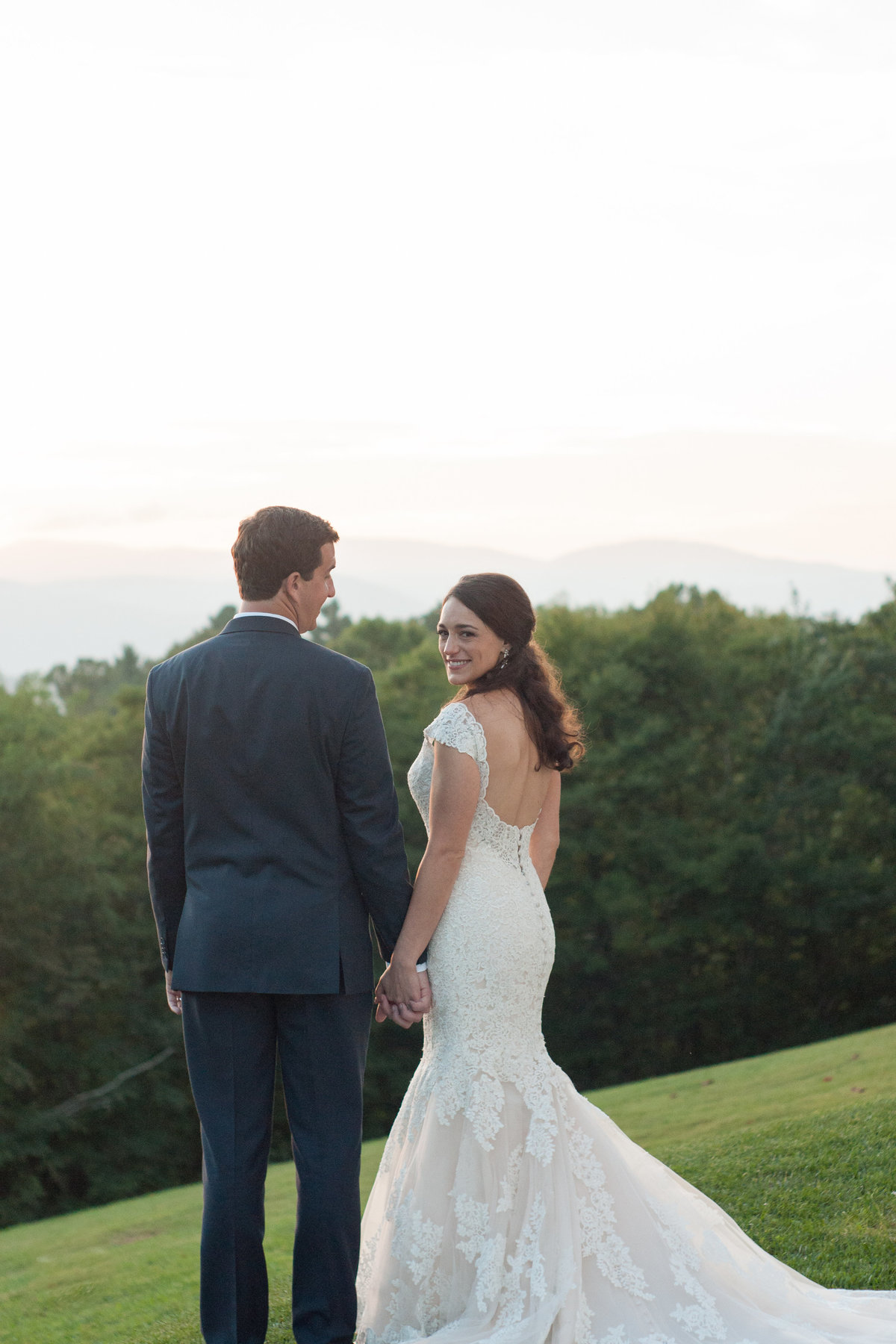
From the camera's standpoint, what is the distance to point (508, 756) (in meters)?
4.35

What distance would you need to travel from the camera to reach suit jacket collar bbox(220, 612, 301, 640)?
3.92 m

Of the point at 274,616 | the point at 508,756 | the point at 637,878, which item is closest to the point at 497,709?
the point at 508,756

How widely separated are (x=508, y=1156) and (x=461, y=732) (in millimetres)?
1410

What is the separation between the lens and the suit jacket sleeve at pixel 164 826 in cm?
399

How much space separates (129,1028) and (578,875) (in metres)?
11.6

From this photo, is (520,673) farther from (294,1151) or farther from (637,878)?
(637,878)

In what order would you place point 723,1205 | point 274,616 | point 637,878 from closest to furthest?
point 274,616
point 723,1205
point 637,878

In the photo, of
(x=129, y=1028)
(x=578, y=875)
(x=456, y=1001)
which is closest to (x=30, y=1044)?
(x=129, y=1028)

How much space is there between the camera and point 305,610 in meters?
3.99

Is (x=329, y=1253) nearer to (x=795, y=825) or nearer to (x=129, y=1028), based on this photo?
(x=129, y=1028)

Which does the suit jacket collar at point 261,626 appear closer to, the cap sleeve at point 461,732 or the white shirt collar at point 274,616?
the white shirt collar at point 274,616

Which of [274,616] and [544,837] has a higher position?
[274,616]

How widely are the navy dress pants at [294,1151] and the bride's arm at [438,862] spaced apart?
0.33 meters

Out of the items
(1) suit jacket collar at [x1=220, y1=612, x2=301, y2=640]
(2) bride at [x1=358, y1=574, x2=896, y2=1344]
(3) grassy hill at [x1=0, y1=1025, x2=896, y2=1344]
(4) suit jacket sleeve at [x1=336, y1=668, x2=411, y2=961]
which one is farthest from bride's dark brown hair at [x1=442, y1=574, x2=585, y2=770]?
(3) grassy hill at [x1=0, y1=1025, x2=896, y2=1344]
